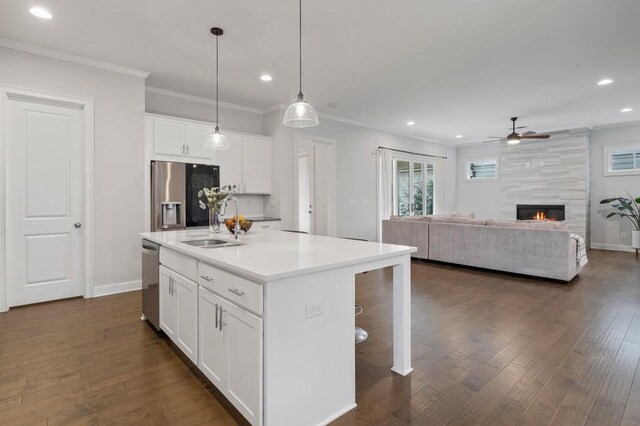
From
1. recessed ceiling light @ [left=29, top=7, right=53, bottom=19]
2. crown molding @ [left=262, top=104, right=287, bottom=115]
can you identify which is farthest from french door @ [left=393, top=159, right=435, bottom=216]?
recessed ceiling light @ [left=29, top=7, right=53, bottom=19]

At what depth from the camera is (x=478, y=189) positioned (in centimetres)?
947

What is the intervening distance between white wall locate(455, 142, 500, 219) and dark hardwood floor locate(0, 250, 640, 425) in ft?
18.3

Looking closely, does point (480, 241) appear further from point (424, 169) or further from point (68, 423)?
point (68, 423)

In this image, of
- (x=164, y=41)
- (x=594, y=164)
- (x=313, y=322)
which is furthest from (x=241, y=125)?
(x=594, y=164)

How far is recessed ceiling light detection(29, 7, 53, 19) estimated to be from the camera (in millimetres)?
2822

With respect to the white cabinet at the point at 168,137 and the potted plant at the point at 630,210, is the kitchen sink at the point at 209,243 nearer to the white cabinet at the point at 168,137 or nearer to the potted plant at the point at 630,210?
the white cabinet at the point at 168,137

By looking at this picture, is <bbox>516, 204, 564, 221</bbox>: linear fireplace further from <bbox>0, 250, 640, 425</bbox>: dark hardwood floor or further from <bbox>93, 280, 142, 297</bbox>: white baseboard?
<bbox>93, 280, 142, 297</bbox>: white baseboard

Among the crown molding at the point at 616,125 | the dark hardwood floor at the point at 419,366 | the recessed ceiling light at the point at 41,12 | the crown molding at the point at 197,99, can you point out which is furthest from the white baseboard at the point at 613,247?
the recessed ceiling light at the point at 41,12

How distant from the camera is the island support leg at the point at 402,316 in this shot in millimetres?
2143

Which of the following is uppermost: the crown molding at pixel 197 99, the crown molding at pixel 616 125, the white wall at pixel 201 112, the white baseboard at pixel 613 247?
the crown molding at pixel 616 125

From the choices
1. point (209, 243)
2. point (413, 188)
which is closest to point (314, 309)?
point (209, 243)

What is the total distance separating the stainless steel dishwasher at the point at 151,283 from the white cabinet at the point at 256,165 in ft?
8.43

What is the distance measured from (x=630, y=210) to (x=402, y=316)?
7549 millimetres

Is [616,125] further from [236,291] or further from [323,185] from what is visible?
[236,291]
